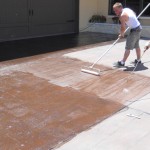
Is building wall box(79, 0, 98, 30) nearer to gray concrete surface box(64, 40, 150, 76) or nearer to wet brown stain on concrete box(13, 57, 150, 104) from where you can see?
gray concrete surface box(64, 40, 150, 76)

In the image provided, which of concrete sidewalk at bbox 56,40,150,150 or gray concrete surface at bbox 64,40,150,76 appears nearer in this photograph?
concrete sidewalk at bbox 56,40,150,150

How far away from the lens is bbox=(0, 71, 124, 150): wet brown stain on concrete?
4.60 metres

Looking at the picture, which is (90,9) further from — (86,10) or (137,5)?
(137,5)

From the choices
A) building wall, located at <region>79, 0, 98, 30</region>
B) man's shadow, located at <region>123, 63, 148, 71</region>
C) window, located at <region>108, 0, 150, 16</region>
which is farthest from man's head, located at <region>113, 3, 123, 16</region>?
building wall, located at <region>79, 0, 98, 30</region>

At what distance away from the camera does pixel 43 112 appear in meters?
5.46

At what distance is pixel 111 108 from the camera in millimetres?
5617

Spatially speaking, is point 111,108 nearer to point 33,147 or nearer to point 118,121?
point 118,121

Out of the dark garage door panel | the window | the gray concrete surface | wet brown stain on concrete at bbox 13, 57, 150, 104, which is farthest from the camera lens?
the window

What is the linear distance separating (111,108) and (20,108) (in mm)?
1487

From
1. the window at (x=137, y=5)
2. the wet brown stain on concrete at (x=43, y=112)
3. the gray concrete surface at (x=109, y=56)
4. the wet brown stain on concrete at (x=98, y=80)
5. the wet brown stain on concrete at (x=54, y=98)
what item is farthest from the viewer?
the window at (x=137, y=5)

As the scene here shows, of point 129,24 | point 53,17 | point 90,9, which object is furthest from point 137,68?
point 90,9

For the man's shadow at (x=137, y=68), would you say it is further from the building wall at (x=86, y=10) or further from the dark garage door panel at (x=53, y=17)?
the building wall at (x=86, y=10)

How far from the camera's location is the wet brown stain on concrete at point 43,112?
4.60 m

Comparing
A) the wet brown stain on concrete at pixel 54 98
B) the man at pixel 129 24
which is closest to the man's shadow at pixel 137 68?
the man at pixel 129 24
